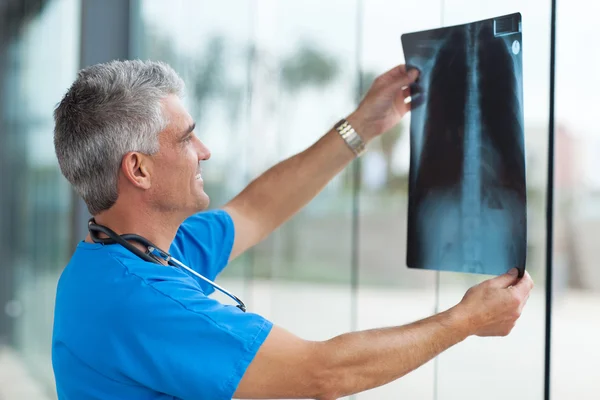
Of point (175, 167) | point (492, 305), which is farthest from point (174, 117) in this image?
point (492, 305)

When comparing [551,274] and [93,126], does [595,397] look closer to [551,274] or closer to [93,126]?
[551,274]

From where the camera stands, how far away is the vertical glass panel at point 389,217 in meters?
1.85

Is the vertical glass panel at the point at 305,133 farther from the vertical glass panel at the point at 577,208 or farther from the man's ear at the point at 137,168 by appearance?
the man's ear at the point at 137,168

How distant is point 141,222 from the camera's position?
1.15 m

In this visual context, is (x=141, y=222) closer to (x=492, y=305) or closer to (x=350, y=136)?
(x=350, y=136)

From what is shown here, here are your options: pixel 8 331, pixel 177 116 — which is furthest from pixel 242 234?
pixel 8 331

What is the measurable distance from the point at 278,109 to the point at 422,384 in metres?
1.10

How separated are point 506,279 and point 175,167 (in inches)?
22.0

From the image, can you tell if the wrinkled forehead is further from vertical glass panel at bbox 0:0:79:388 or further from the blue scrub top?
vertical glass panel at bbox 0:0:79:388

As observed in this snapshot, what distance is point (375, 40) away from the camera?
204cm

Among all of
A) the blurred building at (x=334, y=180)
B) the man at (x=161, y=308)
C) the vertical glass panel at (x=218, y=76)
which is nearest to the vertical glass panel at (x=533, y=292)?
the blurred building at (x=334, y=180)

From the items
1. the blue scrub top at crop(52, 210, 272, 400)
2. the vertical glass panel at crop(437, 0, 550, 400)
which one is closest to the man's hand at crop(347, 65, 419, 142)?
the vertical glass panel at crop(437, 0, 550, 400)

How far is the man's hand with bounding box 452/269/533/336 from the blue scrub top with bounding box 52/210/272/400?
29cm

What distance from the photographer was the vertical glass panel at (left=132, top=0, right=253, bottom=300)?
8.27 ft
